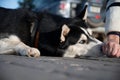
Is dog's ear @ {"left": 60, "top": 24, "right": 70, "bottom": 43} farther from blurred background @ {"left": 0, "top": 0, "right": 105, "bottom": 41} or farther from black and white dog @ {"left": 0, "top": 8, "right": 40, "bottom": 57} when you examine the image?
blurred background @ {"left": 0, "top": 0, "right": 105, "bottom": 41}

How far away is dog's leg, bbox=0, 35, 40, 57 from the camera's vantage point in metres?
3.16

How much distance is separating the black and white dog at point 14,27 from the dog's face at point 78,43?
477mm

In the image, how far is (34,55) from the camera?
3.14 meters

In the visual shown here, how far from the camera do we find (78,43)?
4.30m

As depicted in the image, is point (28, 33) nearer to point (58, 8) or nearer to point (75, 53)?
point (75, 53)

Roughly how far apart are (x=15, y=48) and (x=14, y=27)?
72 cm

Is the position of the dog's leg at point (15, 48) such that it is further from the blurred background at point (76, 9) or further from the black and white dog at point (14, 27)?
the blurred background at point (76, 9)

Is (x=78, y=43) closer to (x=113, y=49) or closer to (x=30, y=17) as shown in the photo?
(x=30, y=17)

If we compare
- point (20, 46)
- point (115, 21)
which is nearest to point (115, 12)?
point (115, 21)

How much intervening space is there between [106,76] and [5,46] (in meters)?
2.83

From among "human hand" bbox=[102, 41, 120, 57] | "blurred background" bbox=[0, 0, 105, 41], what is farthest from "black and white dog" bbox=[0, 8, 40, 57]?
"blurred background" bbox=[0, 0, 105, 41]

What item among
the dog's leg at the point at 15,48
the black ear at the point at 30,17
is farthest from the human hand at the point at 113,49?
the black ear at the point at 30,17

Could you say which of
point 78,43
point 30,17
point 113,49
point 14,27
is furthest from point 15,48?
point 113,49

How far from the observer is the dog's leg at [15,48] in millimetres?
3164
